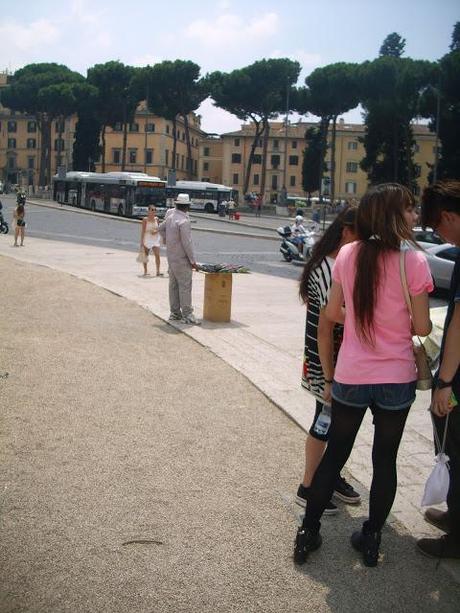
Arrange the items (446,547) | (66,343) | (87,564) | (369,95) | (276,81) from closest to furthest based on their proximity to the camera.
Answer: (87,564) → (446,547) → (66,343) → (369,95) → (276,81)

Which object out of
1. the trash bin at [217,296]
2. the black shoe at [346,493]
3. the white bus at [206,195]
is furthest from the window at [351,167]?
the black shoe at [346,493]

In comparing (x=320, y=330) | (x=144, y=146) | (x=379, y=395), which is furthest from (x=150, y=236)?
(x=144, y=146)

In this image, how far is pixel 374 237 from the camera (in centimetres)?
334

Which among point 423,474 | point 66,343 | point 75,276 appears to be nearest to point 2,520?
point 423,474

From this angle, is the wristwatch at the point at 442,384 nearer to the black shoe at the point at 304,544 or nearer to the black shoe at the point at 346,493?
the black shoe at the point at 304,544

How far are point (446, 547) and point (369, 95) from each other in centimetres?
7019

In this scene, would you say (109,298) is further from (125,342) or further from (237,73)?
(237,73)

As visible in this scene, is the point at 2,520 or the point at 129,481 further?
the point at 129,481

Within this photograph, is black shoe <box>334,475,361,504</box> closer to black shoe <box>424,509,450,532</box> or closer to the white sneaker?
black shoe <box>424,509,450,532</box>

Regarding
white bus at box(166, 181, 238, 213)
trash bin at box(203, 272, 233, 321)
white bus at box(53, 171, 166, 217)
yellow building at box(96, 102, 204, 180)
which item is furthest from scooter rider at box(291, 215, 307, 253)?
yellow building at box(96, 102, 204, 180)

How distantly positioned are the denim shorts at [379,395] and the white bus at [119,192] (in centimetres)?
4127

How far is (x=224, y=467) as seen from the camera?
472 cm

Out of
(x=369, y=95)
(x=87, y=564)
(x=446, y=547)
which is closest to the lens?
(x=87, y=564)

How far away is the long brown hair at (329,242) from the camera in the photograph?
3754mm
